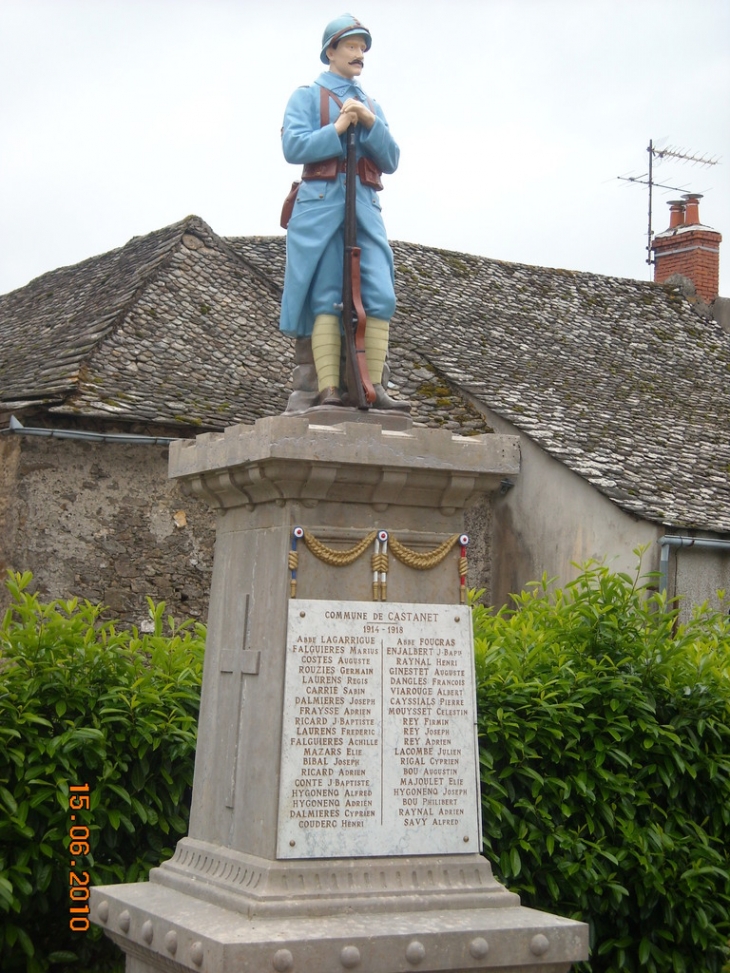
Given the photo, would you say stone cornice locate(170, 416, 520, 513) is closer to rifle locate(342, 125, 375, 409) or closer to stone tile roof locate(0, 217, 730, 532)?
rifle locate(342, 125, 375, 409)

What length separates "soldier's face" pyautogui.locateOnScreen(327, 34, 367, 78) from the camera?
5688mm

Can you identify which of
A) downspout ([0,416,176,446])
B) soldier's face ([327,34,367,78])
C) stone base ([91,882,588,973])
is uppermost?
soldier's face ([327,34,367,78])

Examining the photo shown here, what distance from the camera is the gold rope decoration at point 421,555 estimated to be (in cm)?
525

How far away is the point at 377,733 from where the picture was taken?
5.09m

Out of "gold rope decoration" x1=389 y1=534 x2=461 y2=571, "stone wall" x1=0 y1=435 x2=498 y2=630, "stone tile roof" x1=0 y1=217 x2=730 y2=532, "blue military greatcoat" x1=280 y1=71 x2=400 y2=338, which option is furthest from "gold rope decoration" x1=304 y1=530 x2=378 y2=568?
"stone wall" x1=0 y1=435 x2=498 y2=630

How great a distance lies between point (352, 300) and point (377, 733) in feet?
5.80

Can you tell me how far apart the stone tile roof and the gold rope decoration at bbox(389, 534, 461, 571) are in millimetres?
8351

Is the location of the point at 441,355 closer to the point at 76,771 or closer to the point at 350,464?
the point at 76,771

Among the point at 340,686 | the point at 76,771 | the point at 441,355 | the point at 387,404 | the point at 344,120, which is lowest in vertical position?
the point at 76,771

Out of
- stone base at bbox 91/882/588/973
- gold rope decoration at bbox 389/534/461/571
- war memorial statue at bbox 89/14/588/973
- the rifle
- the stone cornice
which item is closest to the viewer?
stone base at bbox 91/882/588/973

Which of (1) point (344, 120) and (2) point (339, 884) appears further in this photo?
(1) point (344, 120)

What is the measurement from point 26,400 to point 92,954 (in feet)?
25.5

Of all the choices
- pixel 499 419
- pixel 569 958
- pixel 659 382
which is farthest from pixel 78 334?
pixel 569 958

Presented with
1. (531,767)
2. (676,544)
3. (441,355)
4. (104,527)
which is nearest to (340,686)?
(531,767)
